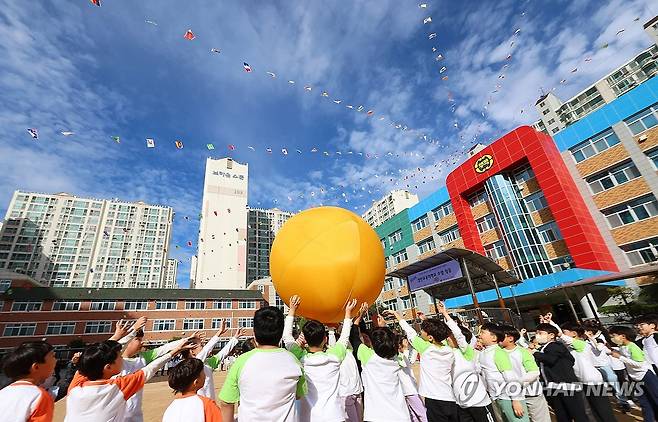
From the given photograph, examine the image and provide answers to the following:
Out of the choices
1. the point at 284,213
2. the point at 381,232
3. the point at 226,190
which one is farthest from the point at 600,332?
the point at 284,213

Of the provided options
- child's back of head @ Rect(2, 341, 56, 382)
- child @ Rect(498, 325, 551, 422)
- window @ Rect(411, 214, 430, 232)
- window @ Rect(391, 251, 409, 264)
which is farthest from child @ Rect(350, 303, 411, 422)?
window @ Rect(391, 251, 409, 264)

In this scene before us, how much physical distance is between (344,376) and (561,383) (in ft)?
11.3

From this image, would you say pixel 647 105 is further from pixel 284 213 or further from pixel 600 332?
pixel 284 213

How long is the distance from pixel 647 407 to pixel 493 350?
3233 mm

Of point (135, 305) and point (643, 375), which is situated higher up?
point (135, 305)

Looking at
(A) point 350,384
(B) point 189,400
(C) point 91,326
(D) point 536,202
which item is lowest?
(A) point 350,384

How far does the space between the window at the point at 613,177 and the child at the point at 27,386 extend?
29.3 metres

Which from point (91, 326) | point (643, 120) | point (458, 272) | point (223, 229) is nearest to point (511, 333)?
point (458, 272)

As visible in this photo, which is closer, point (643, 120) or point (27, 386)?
point (27, 386)

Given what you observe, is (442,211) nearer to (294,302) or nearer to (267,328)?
(294,302)

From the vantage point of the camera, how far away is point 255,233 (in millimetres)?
87000

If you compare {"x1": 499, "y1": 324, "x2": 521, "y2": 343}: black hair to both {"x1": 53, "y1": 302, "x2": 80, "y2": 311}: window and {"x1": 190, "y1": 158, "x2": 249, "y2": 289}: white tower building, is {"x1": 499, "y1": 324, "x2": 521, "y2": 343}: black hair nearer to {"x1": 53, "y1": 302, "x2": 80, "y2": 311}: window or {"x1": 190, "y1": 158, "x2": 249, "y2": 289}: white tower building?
{"x1": 53, "y1": 302, "x2": 80, "y2": 311}: window

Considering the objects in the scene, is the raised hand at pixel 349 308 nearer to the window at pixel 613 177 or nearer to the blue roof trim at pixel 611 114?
the window at pixel 613 177

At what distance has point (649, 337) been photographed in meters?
5.56
